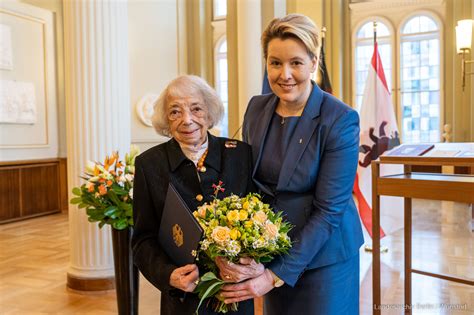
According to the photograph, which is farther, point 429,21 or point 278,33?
point 429,21

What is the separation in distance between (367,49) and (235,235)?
10.7m

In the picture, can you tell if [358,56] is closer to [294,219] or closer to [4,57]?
[4,57]

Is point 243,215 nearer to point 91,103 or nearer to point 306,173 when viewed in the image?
point 306,173

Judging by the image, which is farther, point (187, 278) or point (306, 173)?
point (306, 173)

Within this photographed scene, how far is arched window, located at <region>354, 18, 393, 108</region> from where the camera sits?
36.2 feet

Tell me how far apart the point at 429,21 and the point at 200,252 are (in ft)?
35.4

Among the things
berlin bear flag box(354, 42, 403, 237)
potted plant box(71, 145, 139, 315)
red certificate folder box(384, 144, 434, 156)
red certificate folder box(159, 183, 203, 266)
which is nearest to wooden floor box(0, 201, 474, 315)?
berlin bear flag box(354, 42, 403, 237)

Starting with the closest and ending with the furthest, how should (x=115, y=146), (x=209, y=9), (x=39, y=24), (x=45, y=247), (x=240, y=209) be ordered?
(x=240, y=209), (x=115, y=146), (x=45, y=247), (x=39, y=24), (x=209, y=9)

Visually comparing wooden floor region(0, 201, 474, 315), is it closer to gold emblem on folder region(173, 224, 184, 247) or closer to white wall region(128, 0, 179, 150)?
gold emblem on folder region(173, 224, 184, 247)

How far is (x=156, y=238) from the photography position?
1.65m

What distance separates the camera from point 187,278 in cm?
143

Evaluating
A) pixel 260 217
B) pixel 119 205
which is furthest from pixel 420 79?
pixel 260 217

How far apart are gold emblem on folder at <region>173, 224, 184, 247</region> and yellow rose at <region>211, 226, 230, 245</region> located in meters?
0.16

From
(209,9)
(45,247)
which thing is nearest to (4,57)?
(45,247)
